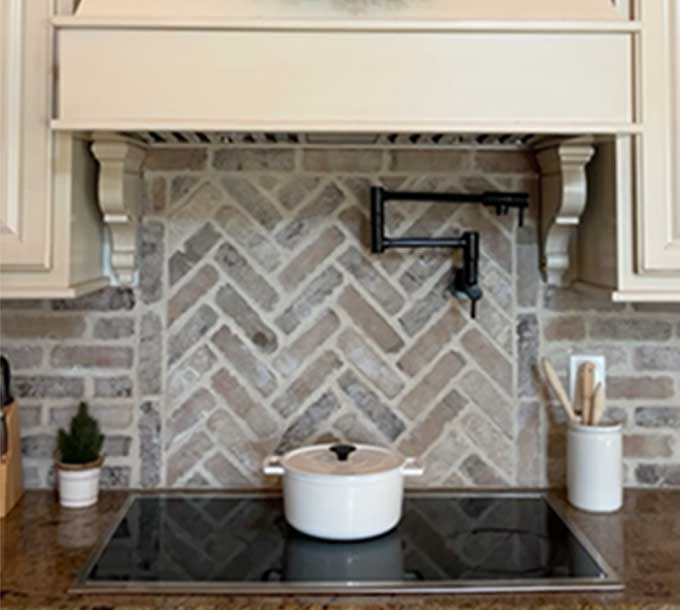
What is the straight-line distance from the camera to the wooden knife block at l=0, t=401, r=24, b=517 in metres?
1.36

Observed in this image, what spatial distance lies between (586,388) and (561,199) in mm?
430

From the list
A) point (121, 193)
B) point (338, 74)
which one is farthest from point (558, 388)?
point (121, 193)

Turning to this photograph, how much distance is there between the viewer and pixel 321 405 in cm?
154

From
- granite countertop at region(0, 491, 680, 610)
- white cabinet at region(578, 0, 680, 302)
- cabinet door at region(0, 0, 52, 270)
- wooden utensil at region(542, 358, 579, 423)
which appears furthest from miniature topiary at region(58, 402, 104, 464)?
white cabinet at region(578, 0, 680, 302)

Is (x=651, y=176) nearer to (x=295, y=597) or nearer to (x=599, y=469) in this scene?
(x=599, y=469)

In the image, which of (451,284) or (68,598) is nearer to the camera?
(68,598)

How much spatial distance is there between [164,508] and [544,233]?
1.05m

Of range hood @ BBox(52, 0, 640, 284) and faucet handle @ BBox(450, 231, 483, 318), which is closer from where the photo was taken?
range hood @ BBox(52, 0, 640, 284)

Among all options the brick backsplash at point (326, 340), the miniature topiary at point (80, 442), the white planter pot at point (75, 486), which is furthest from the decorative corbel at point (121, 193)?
the white planter pot at point (75, 486)

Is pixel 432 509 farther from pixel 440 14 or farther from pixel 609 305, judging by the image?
pixel 440 14

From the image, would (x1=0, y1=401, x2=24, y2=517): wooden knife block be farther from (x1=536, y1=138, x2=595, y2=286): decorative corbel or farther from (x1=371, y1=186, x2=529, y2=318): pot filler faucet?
(x1=536, y1=138, x2=595, y2=286): decorative corbel

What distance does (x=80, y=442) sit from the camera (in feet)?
4.73

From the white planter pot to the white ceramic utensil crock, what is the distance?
1.04 meters

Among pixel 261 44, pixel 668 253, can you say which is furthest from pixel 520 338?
pixel 261 44
